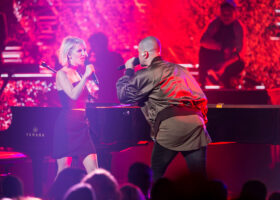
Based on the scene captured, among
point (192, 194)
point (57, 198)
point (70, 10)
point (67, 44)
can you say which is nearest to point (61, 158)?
point (67, 44)

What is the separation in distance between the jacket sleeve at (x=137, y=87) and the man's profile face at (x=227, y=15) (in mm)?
3975

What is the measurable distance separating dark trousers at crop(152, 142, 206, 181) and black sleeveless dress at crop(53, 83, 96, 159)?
79 cm

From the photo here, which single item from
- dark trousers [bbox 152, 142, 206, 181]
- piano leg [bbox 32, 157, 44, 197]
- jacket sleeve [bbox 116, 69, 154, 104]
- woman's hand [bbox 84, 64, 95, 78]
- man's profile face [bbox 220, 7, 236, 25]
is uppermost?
man's profile face [bbox 220, 7, 236, 25]

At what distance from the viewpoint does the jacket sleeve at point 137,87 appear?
11.1 feet

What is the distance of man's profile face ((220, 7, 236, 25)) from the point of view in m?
7.06

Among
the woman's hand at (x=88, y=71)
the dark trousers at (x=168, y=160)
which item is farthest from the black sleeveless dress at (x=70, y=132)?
the dark trousers at (x=168, y=160)

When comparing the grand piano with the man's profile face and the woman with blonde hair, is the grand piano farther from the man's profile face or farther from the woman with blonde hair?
the man's profile face

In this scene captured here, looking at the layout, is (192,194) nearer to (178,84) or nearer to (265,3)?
(178,84)

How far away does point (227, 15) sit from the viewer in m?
7.08

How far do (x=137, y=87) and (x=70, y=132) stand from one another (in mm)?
836

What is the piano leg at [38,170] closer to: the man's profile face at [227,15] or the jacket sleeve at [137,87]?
the jacket sleeve at [137,87]

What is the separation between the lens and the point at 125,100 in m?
3.49

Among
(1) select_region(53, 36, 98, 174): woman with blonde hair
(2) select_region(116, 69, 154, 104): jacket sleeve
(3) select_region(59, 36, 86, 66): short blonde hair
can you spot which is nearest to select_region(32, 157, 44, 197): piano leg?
(1) select_region(53, 36, 98, 174): woman with blonde hair

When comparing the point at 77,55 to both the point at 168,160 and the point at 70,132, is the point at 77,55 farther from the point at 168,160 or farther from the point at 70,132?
the point at 168,160
